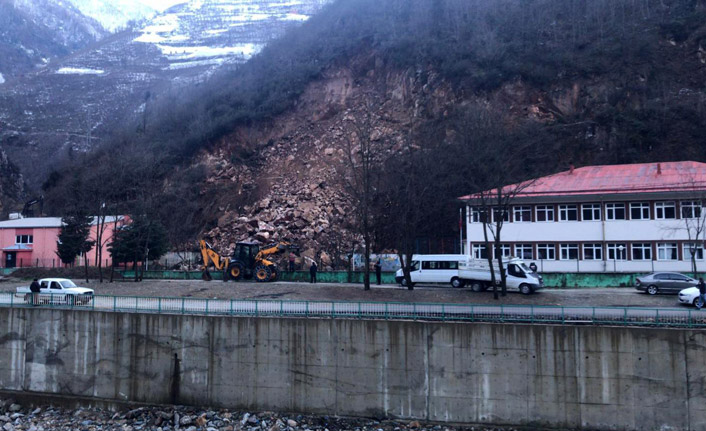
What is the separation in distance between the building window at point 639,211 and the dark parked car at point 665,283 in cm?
955

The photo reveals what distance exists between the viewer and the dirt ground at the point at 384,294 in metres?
24.4

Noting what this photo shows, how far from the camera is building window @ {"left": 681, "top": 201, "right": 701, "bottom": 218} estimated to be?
109ft

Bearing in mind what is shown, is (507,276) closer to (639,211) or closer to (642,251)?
(642,251)

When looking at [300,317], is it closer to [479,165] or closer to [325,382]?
[325,382]

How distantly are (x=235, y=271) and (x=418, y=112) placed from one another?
113 feet

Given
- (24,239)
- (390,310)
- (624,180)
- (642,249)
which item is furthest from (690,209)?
(24,239)

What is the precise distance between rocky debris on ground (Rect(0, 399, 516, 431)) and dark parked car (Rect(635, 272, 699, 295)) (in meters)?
13.4

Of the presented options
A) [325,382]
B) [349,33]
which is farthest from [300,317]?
[349,33]

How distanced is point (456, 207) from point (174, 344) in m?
33.3

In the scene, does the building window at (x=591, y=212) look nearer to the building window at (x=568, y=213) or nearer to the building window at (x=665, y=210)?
the building window at (x=568, y=213)

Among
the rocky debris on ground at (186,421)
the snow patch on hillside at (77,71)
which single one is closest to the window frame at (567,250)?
the rocky debris on ground at (186,421)

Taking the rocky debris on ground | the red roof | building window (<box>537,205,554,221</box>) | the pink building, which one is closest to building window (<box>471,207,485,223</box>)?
the red roof

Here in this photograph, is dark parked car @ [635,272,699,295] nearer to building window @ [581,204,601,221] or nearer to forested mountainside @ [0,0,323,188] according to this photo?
building window @ [581,204,601,221]

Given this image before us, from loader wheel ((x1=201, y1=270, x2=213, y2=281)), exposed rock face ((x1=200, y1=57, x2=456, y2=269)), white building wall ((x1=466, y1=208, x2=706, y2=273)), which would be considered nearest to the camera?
loader wheel ((x1=201, y1=270, x2=213, y2=281))
